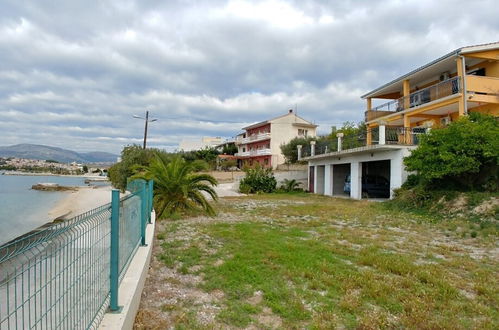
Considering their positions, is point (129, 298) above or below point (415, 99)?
below

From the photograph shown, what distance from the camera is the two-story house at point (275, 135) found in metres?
50.2

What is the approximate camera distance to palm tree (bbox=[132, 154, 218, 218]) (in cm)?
1165

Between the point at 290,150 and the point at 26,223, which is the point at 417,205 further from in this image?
the point at 290,150

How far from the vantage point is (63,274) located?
2.41 meters

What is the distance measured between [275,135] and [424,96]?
3090 centimetres

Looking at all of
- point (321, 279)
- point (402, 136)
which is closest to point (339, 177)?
point (402, 136)

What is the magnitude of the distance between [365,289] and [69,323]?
3.64 metres

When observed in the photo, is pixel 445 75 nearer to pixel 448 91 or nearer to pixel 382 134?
pixel 448 91

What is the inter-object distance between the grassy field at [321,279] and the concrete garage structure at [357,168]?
787 centimetres

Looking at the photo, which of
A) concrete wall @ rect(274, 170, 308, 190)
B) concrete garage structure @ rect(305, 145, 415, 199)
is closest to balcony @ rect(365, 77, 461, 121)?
concrete garage structure @ rect(305, 145, 415, 199)

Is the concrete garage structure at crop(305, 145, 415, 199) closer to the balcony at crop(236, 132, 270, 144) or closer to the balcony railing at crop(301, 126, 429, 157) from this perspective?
the balcony railing at crop(301, 126, 429, 157)

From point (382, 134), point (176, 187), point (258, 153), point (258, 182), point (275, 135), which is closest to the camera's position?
point (176, 187)

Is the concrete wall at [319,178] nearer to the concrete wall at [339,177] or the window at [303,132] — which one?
the concrete wall at [339,177]

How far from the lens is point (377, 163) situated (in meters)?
24.1
